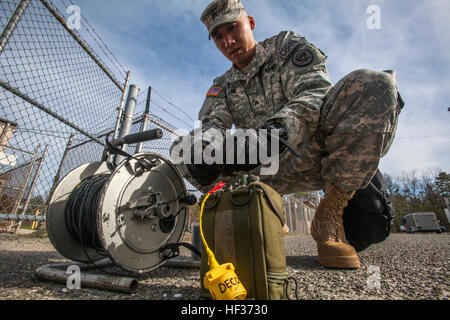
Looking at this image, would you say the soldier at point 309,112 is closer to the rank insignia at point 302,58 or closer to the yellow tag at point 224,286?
the rank insignia at point 302,58

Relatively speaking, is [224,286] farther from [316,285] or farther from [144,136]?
[144,136]

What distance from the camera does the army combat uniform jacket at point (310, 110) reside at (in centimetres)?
158

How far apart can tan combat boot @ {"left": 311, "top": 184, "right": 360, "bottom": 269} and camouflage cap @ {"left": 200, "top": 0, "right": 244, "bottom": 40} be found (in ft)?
6.35

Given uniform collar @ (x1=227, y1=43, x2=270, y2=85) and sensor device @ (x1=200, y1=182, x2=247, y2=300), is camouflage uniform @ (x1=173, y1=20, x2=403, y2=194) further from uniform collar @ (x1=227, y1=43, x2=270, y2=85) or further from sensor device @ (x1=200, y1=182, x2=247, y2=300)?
sensor device @ (x1=200, y1=182, x2=247, y2=300)

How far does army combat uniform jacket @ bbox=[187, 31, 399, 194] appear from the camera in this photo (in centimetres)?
158

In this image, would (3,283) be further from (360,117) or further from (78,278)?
(360,117)

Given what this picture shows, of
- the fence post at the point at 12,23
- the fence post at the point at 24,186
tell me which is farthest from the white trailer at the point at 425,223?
the fence post at the point at 12,23

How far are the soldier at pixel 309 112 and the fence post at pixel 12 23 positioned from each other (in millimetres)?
1902

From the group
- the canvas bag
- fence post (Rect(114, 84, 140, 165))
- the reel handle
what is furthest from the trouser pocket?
fence post (Rect(114, 84, 140, 165))

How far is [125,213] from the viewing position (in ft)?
4.28

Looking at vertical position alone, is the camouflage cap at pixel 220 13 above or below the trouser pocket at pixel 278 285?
above
